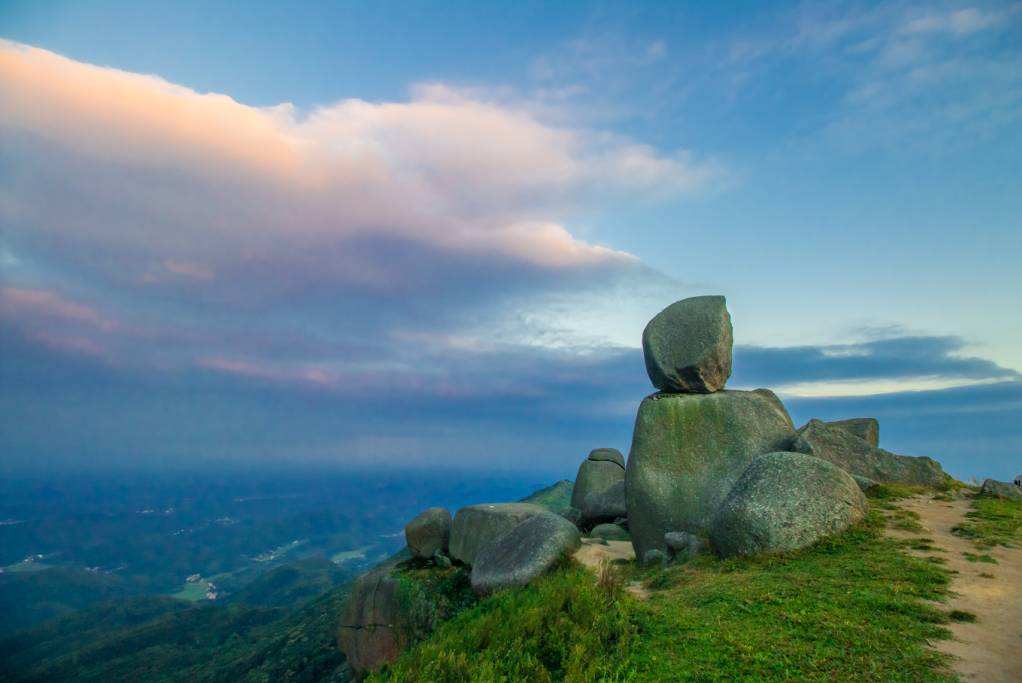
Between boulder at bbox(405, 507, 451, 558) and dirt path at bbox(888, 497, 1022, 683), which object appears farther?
boulder at bbox(405, 507, 451, 558)

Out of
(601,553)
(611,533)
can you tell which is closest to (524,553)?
(601,553)

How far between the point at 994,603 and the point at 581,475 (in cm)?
2392

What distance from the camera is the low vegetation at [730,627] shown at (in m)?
9.16

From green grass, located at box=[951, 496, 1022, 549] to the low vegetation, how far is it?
279 cm

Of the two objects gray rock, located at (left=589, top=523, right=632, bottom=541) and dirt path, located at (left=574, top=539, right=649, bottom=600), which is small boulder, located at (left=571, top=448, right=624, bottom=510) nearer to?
gray rock, located at (left=589, top=523, right=632, bottom=541)

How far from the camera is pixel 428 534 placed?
27547 mm

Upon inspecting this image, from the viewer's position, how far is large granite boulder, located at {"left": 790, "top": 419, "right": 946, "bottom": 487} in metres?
21.6

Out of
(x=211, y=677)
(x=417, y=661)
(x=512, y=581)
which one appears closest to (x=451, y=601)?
(x=512, y=581)

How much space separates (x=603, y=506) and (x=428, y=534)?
10.2m

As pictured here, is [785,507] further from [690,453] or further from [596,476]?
[596,476]

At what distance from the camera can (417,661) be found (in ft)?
36.4

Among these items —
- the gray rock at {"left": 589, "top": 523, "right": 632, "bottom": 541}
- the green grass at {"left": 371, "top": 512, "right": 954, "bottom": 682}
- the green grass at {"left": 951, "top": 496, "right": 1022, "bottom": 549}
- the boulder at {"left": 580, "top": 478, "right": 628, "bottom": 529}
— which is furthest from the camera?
the boulder at {"left": 580, "top": 478, "right": 628, "bottom": 529}

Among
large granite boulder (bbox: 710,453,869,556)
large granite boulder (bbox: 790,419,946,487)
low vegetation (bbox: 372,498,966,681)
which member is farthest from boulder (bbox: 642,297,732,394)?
low vegetation (bbox: 372,498,966,681)

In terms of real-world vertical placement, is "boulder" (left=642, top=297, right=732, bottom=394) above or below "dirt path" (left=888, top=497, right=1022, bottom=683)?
above
